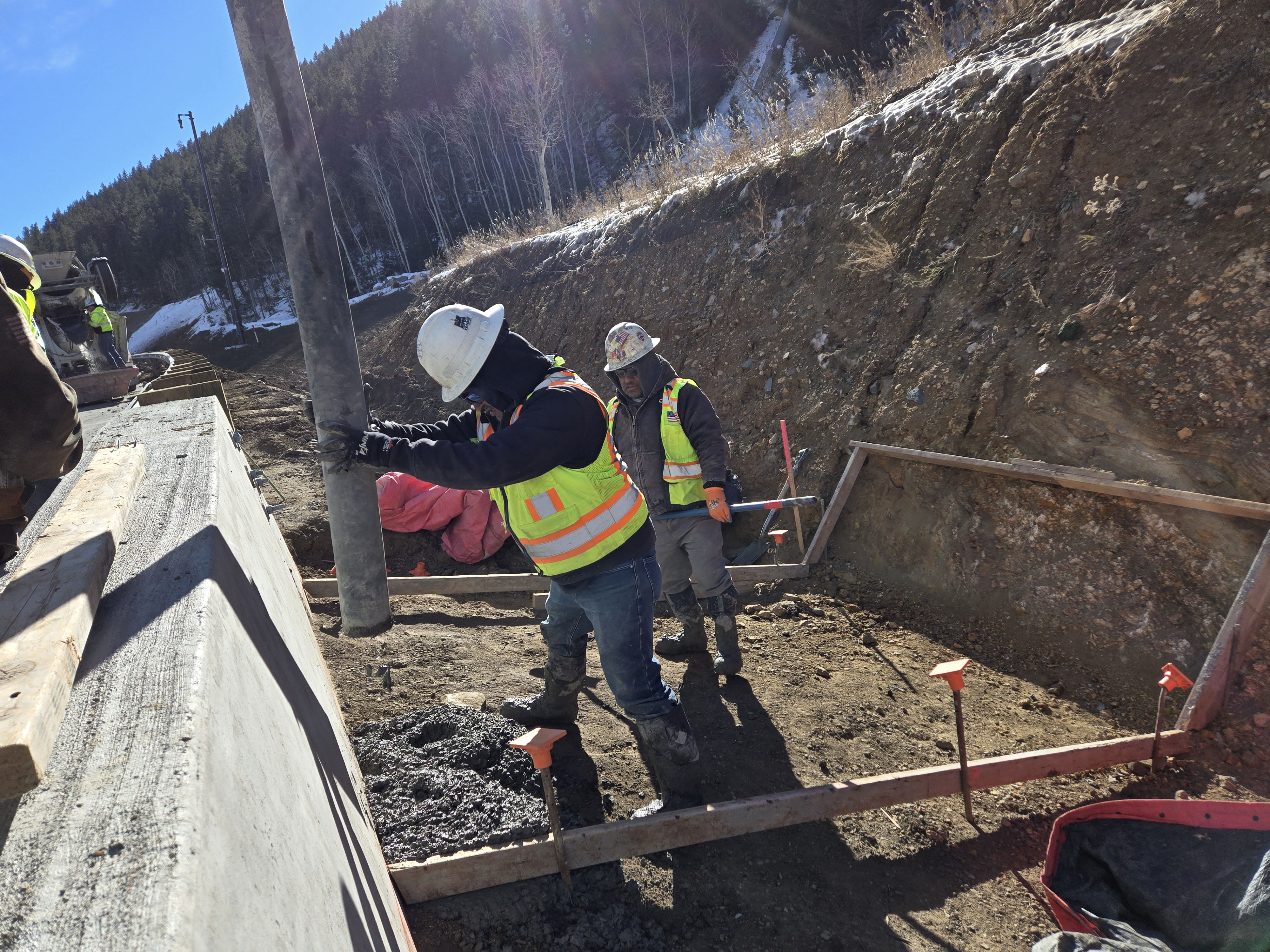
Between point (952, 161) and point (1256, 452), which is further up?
point (952, 161)

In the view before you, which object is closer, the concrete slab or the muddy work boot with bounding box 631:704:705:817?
the concrete slab

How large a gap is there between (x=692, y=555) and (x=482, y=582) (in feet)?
5.92

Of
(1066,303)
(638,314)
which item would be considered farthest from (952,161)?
(638,314)

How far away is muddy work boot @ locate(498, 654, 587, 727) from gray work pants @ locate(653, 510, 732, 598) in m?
1.15

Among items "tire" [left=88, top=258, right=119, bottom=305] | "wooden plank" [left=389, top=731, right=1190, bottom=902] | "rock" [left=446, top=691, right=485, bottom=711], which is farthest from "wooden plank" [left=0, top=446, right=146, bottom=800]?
"tire" [left=88, top=258, right=119, bottom=305]

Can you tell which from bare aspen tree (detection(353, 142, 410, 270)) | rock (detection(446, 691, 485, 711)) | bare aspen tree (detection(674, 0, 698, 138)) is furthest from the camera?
bare aspen tree (detection(353, 142, 410, 270))

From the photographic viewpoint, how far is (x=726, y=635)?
4.43 metres

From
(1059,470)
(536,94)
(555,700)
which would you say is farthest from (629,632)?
(536,94)

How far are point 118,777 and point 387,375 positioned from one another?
16570 mm

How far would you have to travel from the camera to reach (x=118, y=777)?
43.0 inches

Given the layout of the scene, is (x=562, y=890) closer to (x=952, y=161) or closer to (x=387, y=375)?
(x=952, y=161)

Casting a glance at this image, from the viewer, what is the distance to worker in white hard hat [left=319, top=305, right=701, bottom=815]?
271 cm

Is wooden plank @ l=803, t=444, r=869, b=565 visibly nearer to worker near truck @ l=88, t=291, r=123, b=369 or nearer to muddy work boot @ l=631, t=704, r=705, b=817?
muddy work boot @ l=631, t=704, r=705, b=817

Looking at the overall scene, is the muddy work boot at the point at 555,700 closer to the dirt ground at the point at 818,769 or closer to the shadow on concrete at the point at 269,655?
the dirt ground at the point at 818,769
